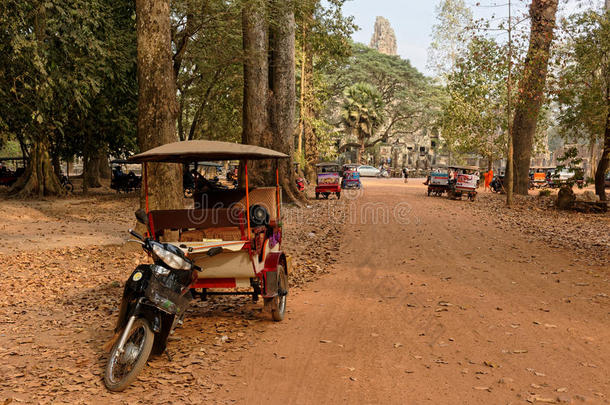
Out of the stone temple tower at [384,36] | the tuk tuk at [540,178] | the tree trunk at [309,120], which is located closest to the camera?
the tree trunk at [309,120]

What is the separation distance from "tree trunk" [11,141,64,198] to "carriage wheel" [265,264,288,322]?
857 inches

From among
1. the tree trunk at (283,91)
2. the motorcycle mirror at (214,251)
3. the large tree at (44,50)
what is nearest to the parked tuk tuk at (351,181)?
the tree trunk at (283,91)

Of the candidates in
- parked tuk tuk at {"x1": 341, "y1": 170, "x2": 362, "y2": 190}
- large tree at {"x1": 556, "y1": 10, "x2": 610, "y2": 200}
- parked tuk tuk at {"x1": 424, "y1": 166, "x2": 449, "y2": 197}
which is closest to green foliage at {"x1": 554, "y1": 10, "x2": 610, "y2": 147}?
large tree at {"x1": 556, "y1": 10, "x2": 610, "y2": 200}

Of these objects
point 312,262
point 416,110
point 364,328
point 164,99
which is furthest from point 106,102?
point 416,110

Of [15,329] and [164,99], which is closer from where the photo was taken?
[15,329]

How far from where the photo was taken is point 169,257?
5.15 m

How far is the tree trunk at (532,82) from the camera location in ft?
74.6

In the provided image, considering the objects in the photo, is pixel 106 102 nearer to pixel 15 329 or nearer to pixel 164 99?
pixel 164 99

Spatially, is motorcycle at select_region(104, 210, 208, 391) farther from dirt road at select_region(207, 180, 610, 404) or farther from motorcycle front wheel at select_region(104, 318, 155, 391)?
dirt road at select_region(207, 180, 610, 404)

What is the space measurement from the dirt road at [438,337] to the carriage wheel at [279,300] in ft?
0.56

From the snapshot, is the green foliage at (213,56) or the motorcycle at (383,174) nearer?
the green foliage at (213,56)

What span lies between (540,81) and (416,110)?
4403 centimetres

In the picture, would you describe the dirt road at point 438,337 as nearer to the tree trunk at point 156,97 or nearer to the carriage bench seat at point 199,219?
the carriage bench seat at point 199,219

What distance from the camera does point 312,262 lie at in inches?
434
